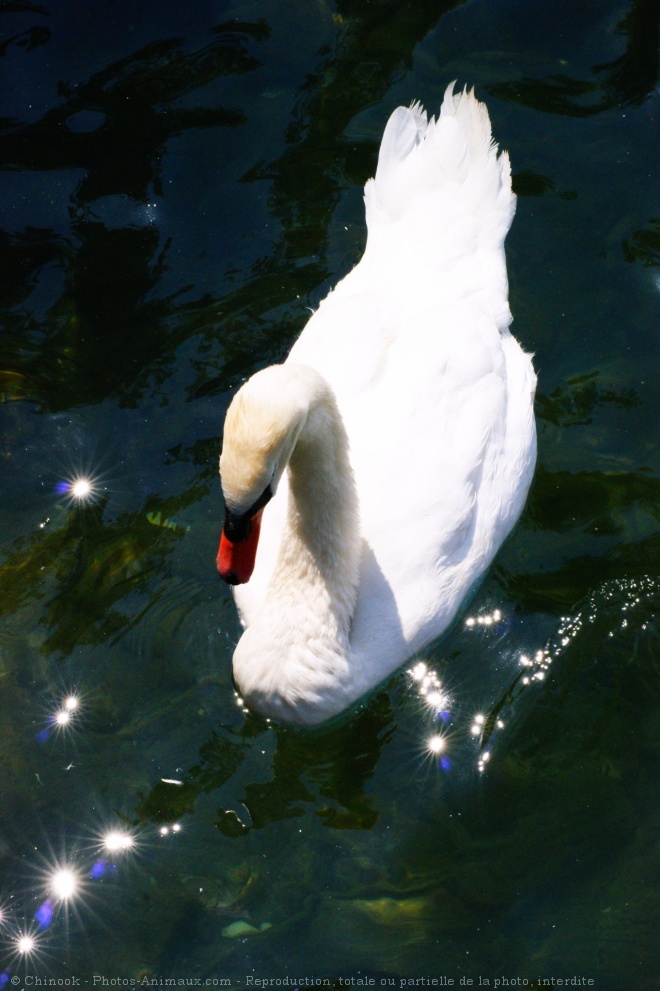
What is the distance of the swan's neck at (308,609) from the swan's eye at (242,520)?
22.0 inches

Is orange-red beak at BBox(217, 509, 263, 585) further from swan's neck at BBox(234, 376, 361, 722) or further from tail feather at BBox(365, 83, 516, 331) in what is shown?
tail feather at BBox(365, 83, 516, 331)

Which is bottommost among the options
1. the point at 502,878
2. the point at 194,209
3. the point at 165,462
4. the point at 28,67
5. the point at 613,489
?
the point at 502,878

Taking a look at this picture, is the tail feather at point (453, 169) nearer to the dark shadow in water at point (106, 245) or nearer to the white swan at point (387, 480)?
the white swan at point (387, 480)

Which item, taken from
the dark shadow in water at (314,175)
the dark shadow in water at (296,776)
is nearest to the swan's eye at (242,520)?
the dark shadow in water at (296,776)

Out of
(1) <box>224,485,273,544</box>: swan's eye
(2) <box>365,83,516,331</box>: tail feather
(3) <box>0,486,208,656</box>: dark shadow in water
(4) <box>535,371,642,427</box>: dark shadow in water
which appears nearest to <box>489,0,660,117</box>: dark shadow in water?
(2) <box>365,83,516,331</box>: tail feather

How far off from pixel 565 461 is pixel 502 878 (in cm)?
265

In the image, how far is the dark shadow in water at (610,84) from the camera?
27.0 ft

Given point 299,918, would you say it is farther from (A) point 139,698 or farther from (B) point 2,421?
(B) point 2,421

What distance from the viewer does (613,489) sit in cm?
667

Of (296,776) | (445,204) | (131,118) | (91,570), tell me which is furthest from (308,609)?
(131,118)

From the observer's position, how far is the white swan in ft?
17.5

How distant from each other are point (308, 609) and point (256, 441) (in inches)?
55.7

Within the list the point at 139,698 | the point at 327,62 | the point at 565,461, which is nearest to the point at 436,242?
the point at 565,461

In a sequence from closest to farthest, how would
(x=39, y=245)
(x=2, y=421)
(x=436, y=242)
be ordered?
1. (x=436, y=242)
2. (x=2, y=421)
3. (x=39, y=245)
